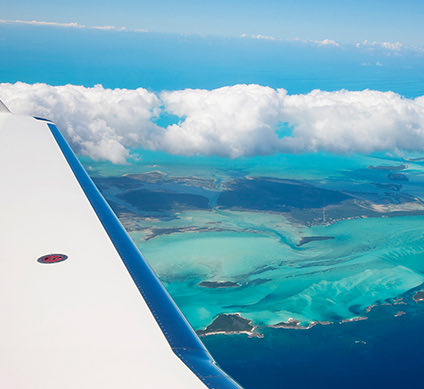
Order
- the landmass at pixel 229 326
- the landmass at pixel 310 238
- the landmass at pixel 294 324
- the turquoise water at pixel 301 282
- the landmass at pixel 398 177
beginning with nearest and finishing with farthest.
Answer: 1. the turquoise water at pixel 301 282
2. the landmass at pixel 229 326
3. the landmass at pixel 294 324
4. the landmass at pixel 310 238
5. the landmass at pixel 398 177

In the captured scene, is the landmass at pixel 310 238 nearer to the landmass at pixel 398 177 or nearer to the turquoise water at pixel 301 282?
the turquoise water at pixel 301 282

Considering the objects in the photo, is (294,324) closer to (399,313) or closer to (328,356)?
(328,356)

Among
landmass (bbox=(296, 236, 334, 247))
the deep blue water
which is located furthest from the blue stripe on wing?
landmass (bbox=(296, 236, 334, 247))

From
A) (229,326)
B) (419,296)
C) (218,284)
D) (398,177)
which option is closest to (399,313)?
(419,296)

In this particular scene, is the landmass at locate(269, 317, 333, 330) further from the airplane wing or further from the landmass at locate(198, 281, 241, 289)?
the airplane wing

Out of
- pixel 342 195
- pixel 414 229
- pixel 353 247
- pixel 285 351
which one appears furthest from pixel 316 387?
pixel 342 195

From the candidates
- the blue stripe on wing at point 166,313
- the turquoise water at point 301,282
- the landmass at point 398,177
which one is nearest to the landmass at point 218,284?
the turquoise water at point 301,282

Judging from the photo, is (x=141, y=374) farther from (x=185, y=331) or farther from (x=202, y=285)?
(x=202, y=285)
